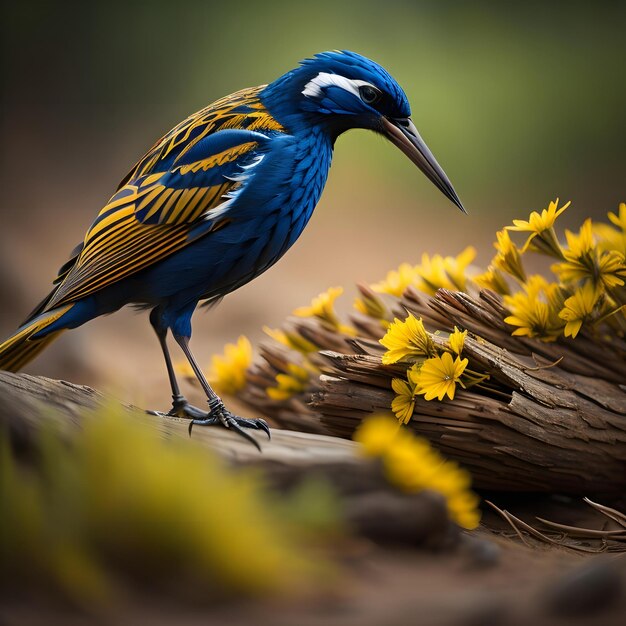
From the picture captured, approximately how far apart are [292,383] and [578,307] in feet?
2.69

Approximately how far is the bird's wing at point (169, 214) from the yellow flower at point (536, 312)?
2.44 ft

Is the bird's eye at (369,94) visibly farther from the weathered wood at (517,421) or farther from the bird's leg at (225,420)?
the bird's leg at (225,420)

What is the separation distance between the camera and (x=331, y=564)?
4.20 ft

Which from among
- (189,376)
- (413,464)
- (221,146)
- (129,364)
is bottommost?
(129,364)

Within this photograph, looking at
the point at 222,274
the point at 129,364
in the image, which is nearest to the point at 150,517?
the point at 222,274

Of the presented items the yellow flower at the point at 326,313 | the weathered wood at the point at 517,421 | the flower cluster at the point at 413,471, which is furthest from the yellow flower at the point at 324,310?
the flower cluster at the point at 413,471

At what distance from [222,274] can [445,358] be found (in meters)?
0.55

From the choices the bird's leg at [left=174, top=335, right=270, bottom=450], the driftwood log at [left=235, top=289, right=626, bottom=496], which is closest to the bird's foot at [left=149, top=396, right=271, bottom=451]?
the bird's leg at [left=174, top=335, right=270, bottom=450]

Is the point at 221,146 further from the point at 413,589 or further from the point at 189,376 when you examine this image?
the point at 413,589

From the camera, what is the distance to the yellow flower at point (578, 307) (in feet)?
6.46

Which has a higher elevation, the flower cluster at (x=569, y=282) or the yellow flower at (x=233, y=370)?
the flower cluster at (x=569, y=282)

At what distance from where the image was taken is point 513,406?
6.13 feet

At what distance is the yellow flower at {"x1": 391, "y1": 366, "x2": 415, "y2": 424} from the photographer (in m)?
1.92

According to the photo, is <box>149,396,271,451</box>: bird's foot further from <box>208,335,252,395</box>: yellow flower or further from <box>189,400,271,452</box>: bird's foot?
<box>208,335,252,395</box>: yellow flower
